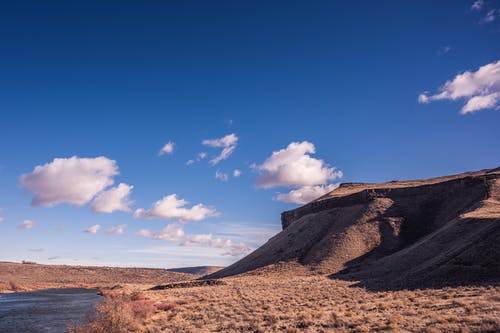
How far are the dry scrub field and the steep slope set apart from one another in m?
5.29

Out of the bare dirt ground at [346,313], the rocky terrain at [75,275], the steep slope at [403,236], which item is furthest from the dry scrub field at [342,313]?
the rocky terrain at [75,275]

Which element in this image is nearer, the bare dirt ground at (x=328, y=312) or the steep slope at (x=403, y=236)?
the bare dirt ground at (x=328, y=312)

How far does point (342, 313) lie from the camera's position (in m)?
23.3

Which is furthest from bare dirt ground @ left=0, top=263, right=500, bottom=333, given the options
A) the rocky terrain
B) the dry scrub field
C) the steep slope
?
the rocky terrain

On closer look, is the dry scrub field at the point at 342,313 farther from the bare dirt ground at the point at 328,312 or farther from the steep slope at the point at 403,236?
the steep slope at the point at 403,236

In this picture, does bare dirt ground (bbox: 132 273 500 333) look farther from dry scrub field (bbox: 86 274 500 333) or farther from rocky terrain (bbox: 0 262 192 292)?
rocky terrain (bbox: 0 262 192 292)

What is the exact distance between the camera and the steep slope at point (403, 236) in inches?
1323

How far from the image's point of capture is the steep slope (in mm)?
33594

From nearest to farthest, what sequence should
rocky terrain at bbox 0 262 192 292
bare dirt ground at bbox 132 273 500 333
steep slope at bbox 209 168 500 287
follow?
bare dirt ground at bbox 132 273 500 333 < steep slope at bbox 209 168 500 287 < rocky terrain at bbox 0 262 192 292

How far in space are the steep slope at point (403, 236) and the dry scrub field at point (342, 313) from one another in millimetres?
5293

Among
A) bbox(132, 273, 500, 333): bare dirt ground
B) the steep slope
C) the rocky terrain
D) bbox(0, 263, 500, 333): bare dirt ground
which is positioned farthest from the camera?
the rocky terrain

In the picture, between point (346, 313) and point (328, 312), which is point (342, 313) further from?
point (328, 312)

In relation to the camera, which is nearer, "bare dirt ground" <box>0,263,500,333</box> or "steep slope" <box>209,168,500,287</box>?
"bare dirt ground" <box>0,263,500,333</box>

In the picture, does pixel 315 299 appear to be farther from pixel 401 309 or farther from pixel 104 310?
pixel 104 310
